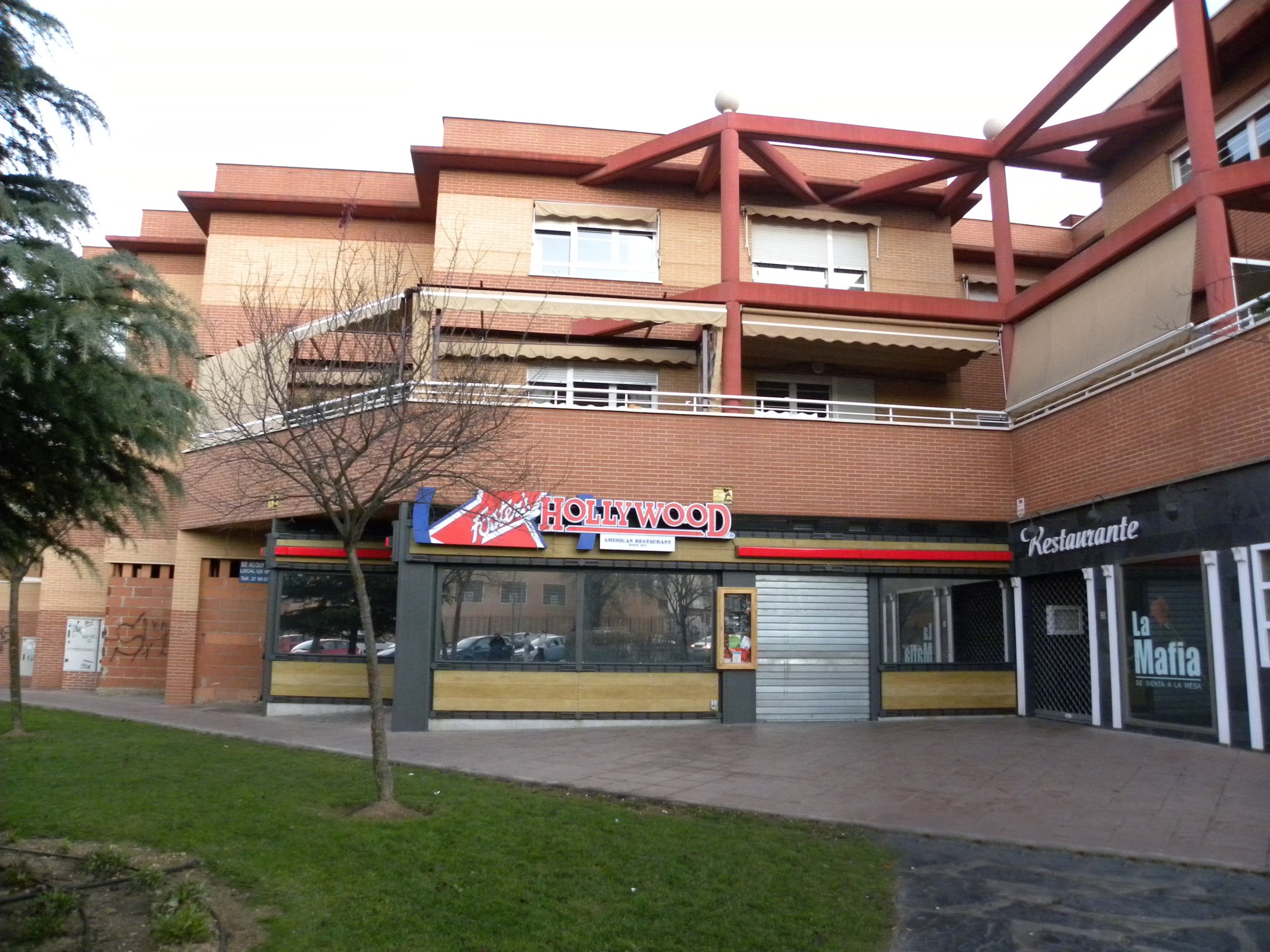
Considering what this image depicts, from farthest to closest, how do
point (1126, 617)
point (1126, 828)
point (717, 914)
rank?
point (1126, 617), point (1126, 828), point (717, 914)

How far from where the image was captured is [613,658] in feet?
50.0

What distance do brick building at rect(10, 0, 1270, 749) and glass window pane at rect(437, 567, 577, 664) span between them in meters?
0.06

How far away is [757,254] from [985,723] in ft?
33.0

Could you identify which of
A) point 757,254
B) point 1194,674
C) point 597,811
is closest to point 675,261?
point 757,254

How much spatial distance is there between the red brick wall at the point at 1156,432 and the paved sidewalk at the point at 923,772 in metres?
3.44

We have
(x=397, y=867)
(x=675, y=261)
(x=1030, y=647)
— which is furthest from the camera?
(x=675, y=261)

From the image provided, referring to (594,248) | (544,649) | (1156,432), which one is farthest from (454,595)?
(1156,432)

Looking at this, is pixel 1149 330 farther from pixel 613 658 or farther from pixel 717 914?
pixel 717 914

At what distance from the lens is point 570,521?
596 inches

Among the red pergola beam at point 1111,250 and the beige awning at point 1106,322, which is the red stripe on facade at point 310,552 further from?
the red pergola beam at point 1111,250

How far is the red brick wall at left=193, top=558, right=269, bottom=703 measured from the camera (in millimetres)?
19781

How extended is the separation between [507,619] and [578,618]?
3.52ft

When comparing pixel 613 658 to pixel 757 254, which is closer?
pixel 613 658

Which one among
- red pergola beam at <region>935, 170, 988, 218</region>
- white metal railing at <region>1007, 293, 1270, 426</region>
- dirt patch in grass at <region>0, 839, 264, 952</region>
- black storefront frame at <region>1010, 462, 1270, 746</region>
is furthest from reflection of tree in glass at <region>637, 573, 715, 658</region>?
red pergola beam at <region>935, 170, 988, 218</region>
